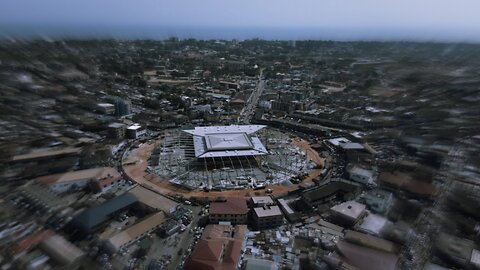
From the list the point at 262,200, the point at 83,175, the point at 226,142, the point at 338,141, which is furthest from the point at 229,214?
the point at 338,141

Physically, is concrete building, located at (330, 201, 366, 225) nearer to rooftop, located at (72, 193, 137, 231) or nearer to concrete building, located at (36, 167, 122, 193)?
rooftop, located at (72, 193, 137, 231)

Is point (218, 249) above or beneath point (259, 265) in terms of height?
above

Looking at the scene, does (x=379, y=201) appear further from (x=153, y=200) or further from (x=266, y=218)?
(x=153, y=200)

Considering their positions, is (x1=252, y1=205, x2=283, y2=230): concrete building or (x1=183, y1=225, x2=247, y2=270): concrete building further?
(x1=252, y1=205, x2=283, y2=230): concrete building

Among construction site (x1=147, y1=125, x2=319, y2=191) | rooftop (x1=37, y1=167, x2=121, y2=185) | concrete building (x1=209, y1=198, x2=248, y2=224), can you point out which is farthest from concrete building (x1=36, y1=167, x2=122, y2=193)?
concrete building (x1=209, y1=198, x2=248, y2=224)

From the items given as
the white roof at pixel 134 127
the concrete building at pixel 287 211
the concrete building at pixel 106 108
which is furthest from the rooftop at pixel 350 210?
the concrete building at pixel 106 108

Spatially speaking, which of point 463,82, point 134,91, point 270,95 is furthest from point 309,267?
point 134,91
